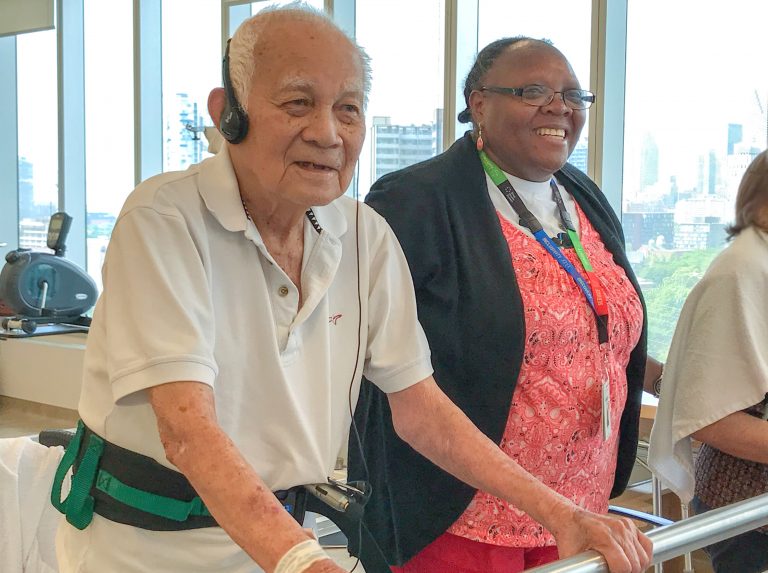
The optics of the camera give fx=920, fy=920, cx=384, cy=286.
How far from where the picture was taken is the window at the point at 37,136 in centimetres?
689

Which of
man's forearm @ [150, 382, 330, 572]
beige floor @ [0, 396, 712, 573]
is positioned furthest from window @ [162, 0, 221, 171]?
man's forearm @ [150, 382, 330, 572]

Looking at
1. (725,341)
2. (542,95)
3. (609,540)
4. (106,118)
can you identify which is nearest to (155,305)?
(609,540)

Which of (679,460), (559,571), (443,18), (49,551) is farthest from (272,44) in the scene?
(443,18)

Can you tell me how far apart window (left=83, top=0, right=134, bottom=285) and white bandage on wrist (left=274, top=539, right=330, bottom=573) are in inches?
223

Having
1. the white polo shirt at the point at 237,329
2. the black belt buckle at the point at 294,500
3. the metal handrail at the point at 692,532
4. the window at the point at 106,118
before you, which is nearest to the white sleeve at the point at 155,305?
the white polo shirt at the point at 237,329

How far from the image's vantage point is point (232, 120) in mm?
1229

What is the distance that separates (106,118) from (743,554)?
569 cm

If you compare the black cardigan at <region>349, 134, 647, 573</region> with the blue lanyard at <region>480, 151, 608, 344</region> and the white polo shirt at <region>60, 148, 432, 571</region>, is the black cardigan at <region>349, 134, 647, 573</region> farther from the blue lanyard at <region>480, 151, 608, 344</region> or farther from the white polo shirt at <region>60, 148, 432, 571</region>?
the white polo shirt at <region>60, 148, 432, 571</region>

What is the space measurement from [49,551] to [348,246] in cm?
130

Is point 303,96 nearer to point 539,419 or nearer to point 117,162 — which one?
point 539,419

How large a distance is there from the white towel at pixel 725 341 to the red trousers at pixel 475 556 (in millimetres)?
421

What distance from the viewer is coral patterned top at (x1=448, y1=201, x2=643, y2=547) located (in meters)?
1.72

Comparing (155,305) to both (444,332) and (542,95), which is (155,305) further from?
(542,95)

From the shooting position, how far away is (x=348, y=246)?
1414 mm
